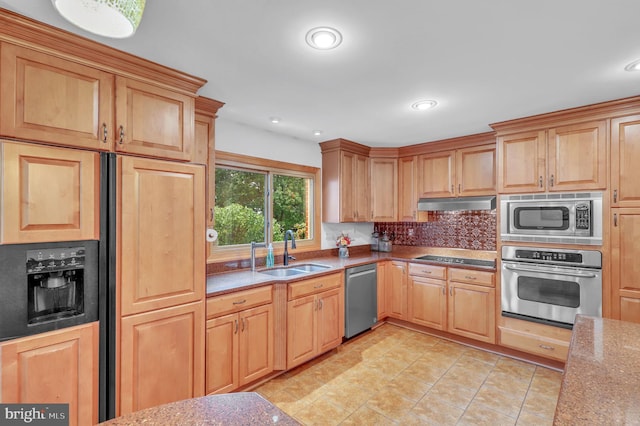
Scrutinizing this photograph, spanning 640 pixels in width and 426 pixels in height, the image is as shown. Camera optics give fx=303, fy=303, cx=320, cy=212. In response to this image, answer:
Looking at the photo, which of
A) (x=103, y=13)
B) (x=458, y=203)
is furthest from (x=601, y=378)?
(x=458, y=203)

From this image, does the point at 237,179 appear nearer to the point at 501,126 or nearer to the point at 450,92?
the point at 450,92

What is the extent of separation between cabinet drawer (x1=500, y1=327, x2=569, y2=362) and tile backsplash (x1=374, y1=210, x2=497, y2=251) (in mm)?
1045

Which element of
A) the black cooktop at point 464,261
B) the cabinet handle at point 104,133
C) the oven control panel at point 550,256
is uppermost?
the cabinet handle at point 104,133

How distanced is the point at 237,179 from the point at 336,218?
1.29m

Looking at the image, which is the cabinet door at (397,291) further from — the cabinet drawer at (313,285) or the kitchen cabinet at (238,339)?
the kitchen cabinet at (238,339)

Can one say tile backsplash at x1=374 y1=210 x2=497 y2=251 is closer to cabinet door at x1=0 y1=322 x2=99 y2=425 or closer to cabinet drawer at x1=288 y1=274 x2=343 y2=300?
cabinet drawer at x1=288 y1=274 x2=343 y2=300

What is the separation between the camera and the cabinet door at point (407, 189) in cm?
400

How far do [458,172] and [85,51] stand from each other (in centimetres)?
354

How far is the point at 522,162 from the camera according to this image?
9.73 ft

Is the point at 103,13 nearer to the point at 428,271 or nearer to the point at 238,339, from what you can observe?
the point at 238,339

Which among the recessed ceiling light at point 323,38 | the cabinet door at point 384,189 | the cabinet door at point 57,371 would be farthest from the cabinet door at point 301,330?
the recessed ceiling light at point 323,38

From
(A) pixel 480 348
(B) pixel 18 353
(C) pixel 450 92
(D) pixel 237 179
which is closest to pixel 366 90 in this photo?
(C) pixel 450 92

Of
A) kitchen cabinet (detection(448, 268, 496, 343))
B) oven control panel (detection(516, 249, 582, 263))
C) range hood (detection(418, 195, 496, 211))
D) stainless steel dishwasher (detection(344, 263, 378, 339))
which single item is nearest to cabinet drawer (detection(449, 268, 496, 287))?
kitchen cabinet (detection(448, 268, 496, 343))

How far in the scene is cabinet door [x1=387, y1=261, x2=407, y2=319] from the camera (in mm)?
3752
